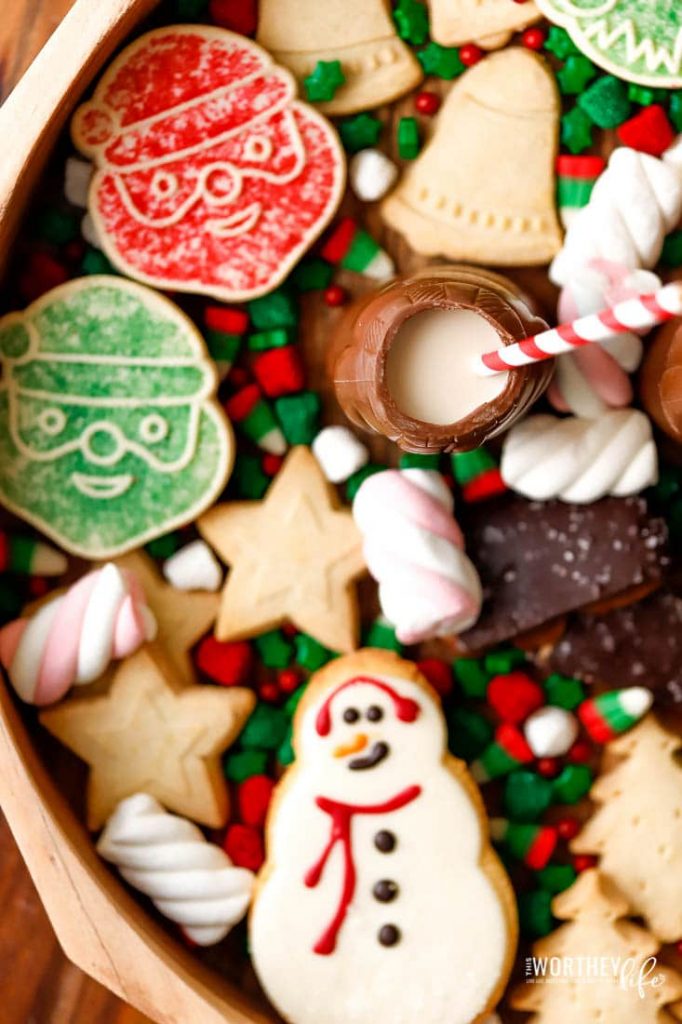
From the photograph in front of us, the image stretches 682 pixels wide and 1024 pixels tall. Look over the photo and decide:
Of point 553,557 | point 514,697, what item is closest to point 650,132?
point 553,557

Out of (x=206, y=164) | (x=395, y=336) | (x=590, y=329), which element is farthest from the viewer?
(x=206, y=164)

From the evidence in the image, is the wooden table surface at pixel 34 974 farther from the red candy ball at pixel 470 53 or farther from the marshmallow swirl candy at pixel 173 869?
the red candy ball at pixel 470 53

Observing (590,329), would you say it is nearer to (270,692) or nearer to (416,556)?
(416,556)

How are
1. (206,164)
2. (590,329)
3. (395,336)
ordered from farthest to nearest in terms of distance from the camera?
1. (206,164)
2. (395,336)
3. (590,329)

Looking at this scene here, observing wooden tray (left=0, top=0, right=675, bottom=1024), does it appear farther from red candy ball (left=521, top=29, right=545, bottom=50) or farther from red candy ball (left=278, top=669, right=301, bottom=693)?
red candy ball (left=521, top=29, right=545, bottom=50)

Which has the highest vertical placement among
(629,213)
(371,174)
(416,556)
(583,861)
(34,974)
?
(371,174)
